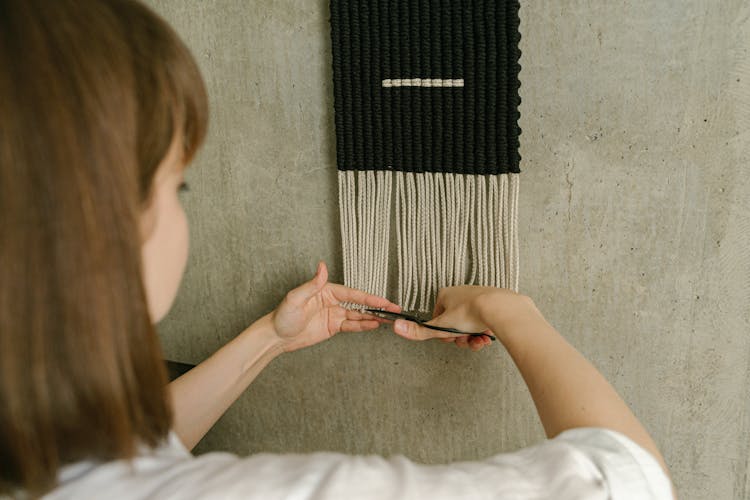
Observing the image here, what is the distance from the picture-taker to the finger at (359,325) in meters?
1.02

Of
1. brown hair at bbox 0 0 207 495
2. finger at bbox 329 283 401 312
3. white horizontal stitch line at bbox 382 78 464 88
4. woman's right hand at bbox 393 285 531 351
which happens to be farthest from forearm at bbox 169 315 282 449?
white horizontal stitch line at bbox 382 78 464 88

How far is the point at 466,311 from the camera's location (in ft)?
2.80

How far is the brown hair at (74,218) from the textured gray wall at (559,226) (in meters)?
0.56

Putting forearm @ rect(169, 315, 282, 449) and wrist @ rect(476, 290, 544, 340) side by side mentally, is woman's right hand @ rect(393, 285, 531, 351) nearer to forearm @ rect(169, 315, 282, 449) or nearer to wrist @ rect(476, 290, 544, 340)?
wrist @ rect(476, 290, 544, 340)

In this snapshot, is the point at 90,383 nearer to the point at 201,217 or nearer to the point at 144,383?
the point at 144,383

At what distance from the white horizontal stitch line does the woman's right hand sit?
334 mm

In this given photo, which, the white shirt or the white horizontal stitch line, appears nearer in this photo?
the white shirt

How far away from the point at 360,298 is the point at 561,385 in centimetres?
44

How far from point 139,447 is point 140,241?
0.24 meters

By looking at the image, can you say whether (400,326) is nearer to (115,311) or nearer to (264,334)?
(264,334)

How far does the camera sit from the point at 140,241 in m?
0.49

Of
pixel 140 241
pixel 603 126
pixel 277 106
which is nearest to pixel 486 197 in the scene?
pixel 603 126

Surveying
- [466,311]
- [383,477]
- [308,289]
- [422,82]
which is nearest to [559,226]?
[466,311]

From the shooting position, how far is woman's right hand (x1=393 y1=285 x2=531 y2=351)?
79cm
